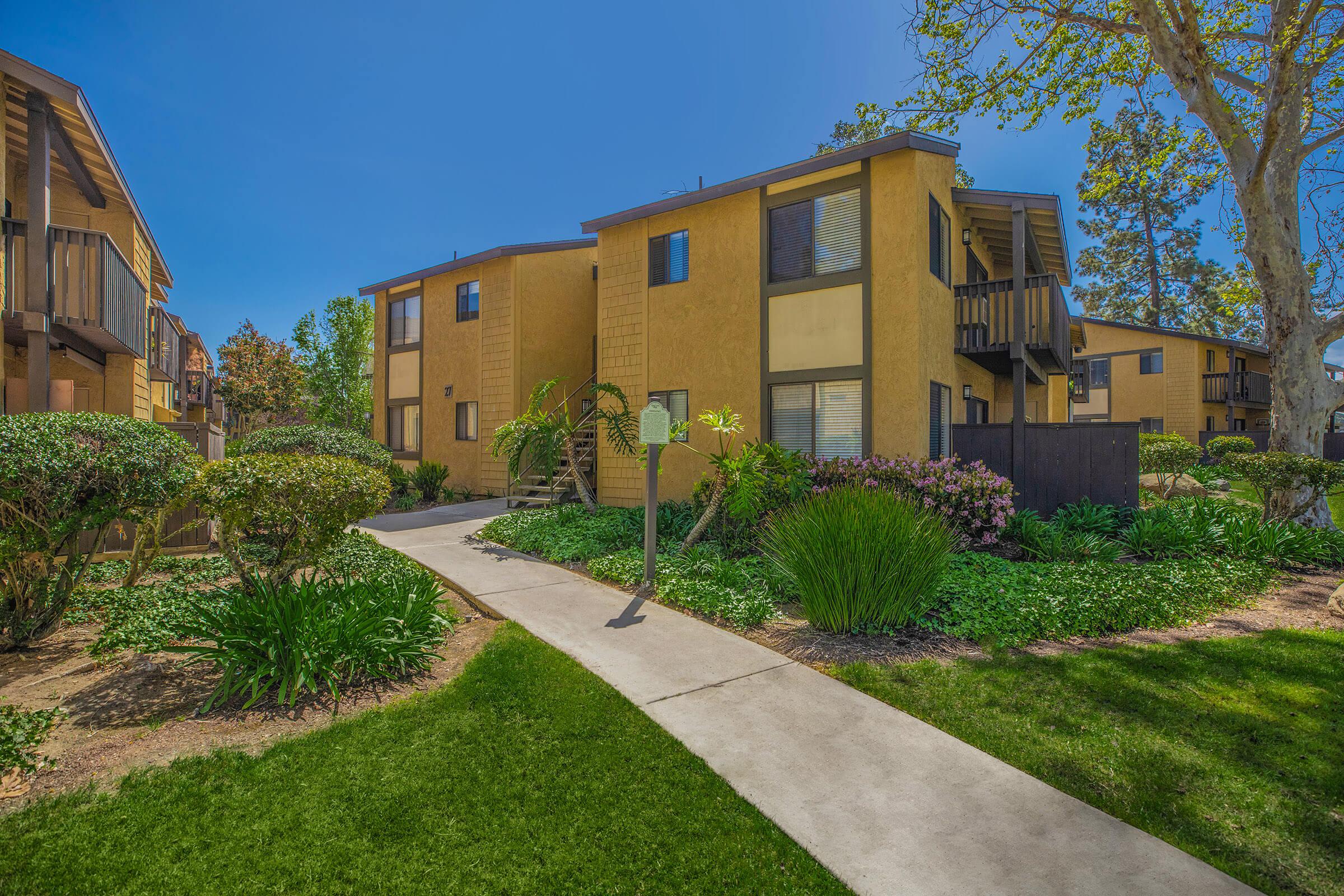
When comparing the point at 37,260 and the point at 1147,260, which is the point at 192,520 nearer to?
the point at 37,260

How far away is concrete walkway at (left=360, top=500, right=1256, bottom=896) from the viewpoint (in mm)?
2566

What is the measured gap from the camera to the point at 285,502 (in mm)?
4820

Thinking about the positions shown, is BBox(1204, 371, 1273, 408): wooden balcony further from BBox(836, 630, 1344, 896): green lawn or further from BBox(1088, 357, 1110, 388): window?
BBox(836, 630, 1344, 896): green lawn

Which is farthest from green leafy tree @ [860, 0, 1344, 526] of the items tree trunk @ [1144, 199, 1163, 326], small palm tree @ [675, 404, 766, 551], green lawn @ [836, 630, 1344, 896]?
tree trunk @ [1144, 199, 1163, 326]

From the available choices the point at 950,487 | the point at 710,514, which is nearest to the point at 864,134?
the point at 950,487

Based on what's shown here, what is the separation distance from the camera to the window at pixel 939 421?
32.9 feet

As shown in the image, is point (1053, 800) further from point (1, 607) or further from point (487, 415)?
point (487, 415)

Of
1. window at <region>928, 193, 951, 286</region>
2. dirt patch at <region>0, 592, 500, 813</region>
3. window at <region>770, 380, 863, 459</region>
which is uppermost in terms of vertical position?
window at <region>928, 193, 951, 286</region>

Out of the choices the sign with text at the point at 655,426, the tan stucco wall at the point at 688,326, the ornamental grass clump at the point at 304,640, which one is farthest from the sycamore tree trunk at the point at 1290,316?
the ornamental grass clump at the point at 304,640

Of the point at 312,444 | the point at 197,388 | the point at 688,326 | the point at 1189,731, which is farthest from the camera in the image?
the point at 197,388

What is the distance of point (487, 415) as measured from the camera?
50.8 ft

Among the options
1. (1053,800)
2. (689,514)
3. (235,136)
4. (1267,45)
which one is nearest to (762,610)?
(1053,800)

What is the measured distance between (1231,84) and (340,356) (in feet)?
78.0

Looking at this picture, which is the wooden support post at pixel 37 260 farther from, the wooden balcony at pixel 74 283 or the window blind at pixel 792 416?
the window blind at pixel 792 416
